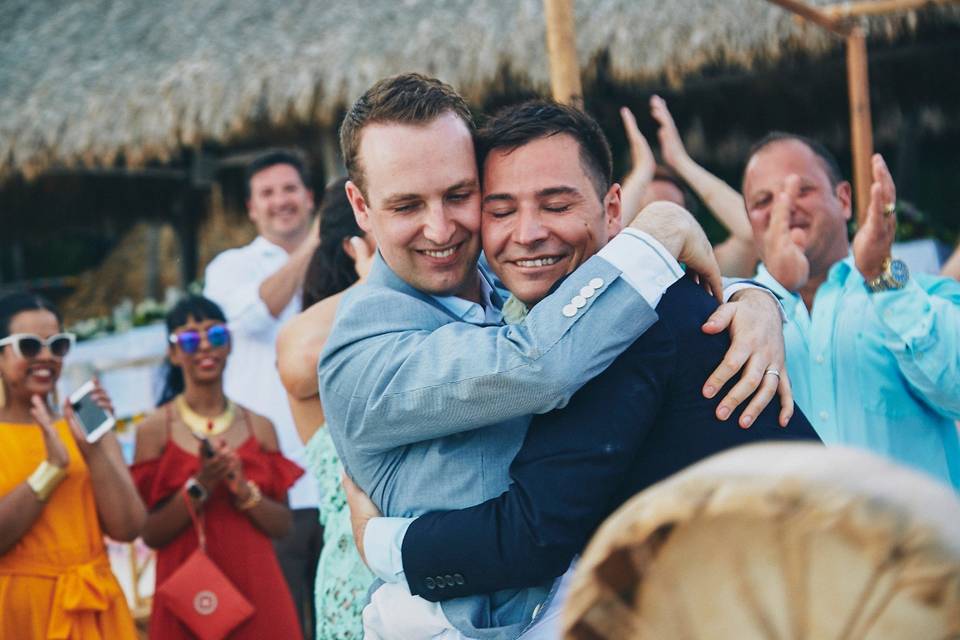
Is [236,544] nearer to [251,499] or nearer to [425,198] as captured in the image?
[251,499]

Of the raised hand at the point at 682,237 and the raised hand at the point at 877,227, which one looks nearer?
the raised hand at the point at 682,237

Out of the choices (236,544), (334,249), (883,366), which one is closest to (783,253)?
(883,366)

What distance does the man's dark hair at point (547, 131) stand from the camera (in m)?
2.26

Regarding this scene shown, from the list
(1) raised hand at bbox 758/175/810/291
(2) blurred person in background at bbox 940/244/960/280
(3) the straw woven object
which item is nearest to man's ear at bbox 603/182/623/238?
→ (1) raised hand at bbox 758/175/810/291

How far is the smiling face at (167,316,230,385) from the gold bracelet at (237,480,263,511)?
2.07ft

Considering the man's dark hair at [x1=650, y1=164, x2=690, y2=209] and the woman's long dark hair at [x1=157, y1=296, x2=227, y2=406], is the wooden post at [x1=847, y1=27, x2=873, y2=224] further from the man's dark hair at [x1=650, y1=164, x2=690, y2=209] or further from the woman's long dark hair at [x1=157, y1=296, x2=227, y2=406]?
the woman's long dark hair at [x1=157, y1=296, x2=227, y2=406]

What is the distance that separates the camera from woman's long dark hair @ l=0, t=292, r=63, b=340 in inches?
169

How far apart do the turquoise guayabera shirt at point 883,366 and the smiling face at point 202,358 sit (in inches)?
102

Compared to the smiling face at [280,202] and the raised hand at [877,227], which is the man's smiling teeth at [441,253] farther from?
the smiling face at [280,202]

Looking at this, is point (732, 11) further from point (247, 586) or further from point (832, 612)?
point (832, 612)

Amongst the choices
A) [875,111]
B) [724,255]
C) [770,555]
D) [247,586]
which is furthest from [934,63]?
[770,555]

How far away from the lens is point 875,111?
9828mm

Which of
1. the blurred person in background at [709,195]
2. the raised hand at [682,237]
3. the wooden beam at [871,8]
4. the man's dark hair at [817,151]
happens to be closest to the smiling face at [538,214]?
the raised hand at [682,237]

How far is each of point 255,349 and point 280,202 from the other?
2.76 ft
